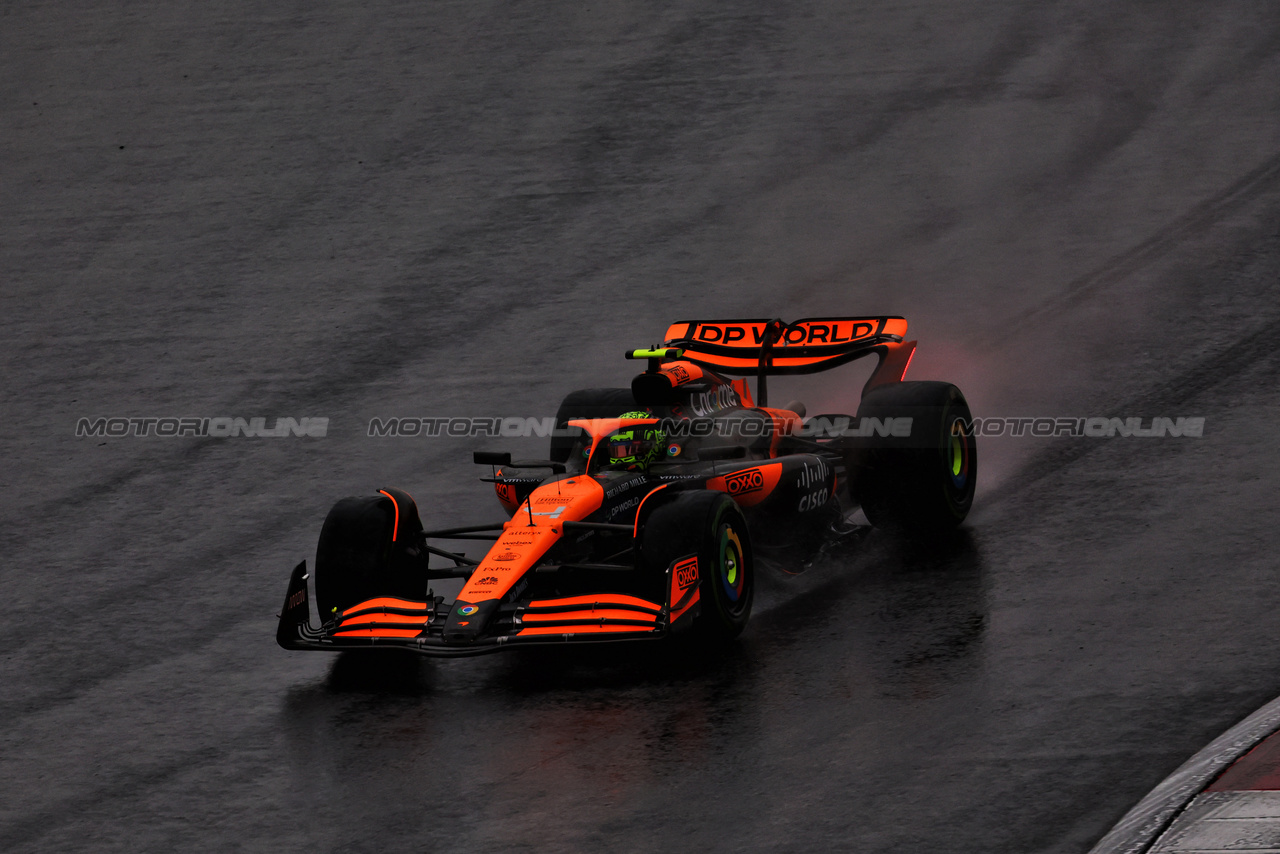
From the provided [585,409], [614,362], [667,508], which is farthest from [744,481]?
[614,362]

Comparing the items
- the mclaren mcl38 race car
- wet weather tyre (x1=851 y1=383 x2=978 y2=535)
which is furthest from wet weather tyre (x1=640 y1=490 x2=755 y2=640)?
wet weather tyre (x1=851 y1=383 x2=978 y2=535)

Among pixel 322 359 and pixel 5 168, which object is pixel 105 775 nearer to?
pixel 322 359

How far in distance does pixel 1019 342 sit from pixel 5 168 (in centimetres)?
1454

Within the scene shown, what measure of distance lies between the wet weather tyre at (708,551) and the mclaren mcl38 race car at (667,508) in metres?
0.01

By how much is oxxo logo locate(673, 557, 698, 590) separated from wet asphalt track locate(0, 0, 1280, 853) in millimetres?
459

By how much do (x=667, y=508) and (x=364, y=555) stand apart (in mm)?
1774

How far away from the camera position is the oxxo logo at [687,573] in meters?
8.73

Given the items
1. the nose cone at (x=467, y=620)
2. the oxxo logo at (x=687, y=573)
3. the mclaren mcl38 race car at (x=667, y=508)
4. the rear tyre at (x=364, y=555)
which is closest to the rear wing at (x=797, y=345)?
the mclaren mcl38 race car at (x=667, y=508)

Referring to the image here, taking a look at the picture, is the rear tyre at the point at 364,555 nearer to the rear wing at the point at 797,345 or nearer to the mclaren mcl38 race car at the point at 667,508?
the mclaren mcl38 race car at the point at 667,508

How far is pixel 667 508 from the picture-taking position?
919 centimetres

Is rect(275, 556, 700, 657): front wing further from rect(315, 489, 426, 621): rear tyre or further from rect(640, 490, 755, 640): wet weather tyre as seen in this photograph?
rect(315, 489, 426, 621): rear tyre

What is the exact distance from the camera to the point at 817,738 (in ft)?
25.5

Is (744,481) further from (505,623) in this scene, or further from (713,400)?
(505,623)

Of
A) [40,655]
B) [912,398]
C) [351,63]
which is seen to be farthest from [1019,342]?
[351,63]
